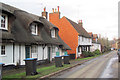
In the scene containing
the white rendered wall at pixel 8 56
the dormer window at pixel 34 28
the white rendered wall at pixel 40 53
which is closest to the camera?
the white rendered wall at pixel 8 56

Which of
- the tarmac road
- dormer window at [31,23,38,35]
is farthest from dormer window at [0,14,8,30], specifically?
the tarmac road

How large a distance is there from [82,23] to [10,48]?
4038 cm

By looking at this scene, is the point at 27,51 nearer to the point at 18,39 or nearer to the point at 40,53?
the point at 18,39

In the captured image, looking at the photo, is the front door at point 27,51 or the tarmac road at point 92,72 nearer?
the tarmac road at point 92,72

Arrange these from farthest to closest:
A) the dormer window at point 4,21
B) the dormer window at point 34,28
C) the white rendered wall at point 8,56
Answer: the dormer window at point 34,28
the dormer window at point 4,21
the white rendered wall at point 8,56

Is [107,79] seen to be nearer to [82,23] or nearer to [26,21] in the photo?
[26,21]

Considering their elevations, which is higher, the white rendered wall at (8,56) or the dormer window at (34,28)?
the dormer window at (34,28)

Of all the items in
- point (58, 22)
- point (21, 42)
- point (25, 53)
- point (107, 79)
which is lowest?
point (107, 79)

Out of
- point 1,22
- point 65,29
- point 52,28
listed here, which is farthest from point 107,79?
point 65,29

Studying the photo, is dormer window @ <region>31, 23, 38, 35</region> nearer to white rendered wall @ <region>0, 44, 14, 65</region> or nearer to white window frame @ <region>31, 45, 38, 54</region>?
white window frame @ <region>31, 45, 38, 54</region>

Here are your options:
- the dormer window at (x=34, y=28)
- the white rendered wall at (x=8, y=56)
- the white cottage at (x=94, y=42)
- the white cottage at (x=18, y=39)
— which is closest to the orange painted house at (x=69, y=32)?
the white cottage at (x=18, y=39)

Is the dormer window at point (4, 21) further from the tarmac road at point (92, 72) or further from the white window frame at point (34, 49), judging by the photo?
the tarmac road at point (92, 72)

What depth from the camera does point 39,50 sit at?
1886cm

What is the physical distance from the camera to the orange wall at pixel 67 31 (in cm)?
3372
